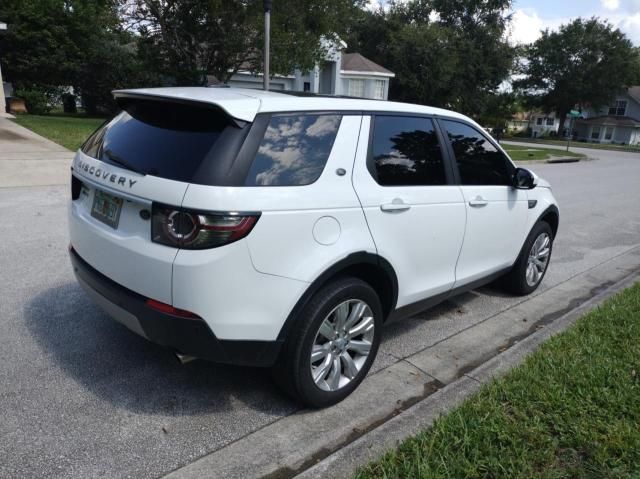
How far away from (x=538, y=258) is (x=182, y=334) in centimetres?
384

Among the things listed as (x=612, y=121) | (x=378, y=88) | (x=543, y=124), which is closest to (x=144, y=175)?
(x=378, y=88)

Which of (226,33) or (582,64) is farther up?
(582,64)

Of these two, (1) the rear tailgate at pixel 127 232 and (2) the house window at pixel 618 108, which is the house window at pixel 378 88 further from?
(2) the house window at pixel 618 108

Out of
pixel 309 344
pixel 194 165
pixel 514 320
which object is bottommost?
pixel 514 320

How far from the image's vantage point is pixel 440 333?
13.3 ft

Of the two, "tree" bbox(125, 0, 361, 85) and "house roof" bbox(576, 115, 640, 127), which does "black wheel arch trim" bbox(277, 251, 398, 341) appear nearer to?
"tree" bbox(125, 0, 361, 85)

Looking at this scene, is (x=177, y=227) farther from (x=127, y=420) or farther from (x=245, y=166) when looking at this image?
(x=127, y=420)

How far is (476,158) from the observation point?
154 inches

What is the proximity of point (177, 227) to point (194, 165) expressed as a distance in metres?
0.31

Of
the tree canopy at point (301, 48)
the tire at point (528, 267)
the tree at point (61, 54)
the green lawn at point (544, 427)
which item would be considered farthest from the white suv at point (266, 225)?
the tree at point (61, 54)

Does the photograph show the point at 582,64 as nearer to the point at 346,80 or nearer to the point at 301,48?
the point at 346,80

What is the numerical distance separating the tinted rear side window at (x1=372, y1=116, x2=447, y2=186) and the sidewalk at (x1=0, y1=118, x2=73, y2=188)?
25.1 feet

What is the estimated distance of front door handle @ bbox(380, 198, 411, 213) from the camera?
2.93 m

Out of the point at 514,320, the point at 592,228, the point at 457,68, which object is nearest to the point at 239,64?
the point at 592,228
